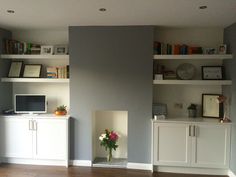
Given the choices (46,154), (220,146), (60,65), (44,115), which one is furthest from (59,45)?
(220,146)

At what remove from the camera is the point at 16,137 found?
3.97 meters

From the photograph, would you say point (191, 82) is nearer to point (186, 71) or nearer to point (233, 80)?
point (186, 71)

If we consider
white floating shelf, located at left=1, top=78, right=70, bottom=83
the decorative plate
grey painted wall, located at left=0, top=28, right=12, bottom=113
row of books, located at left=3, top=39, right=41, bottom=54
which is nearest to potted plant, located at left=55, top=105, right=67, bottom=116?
white floating shelf, located at left=1, top=78, right=70, bottom=83

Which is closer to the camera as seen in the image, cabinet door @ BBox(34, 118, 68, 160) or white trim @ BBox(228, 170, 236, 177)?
white trim @ BBox(228, 170, 236, 177)

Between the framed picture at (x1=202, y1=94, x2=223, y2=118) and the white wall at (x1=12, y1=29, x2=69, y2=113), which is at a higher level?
the white wall at (x1=12, y1=29, x2=69, y2=113)

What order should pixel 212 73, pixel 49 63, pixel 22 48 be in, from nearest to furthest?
pixel 212 73 → pixel 22 48 → pixel 49 63

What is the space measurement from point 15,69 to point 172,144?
311 cm

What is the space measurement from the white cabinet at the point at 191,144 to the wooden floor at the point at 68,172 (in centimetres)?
28

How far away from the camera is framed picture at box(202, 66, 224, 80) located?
3777mm

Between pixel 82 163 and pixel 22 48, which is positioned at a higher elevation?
pixel 22 48

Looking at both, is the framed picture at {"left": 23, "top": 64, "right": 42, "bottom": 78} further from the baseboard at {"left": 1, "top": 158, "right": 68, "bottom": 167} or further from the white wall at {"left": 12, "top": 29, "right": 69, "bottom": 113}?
the baseboard at {"left": 1, "top": 158, "right": 68, "bottom": 167}

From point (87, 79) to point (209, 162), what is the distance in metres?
2.43

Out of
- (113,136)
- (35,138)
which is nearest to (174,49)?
(113,136)

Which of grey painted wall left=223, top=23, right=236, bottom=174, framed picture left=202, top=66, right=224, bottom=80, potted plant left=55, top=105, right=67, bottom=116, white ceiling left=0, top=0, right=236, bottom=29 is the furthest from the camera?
potted plant left=55, top=105, right=67, bottom=116
